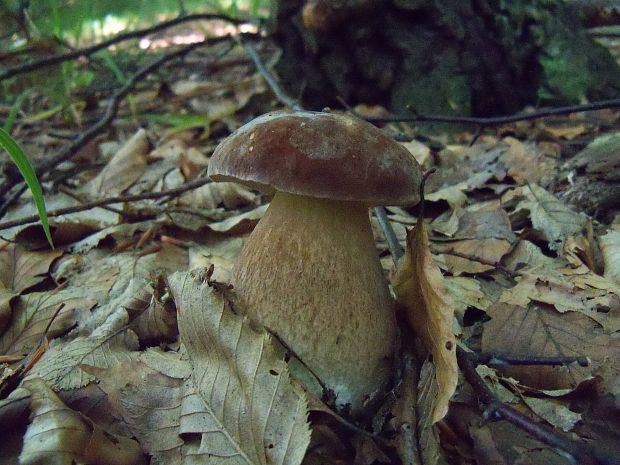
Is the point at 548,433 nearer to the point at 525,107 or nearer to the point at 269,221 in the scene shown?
the point at 269,221

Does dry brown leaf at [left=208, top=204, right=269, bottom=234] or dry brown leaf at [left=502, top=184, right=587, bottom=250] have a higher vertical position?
dry brown leaf at [left=208, top=204, right=269, bottom=234]

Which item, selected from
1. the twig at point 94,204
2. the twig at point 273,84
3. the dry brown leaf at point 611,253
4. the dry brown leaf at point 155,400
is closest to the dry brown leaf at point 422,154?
the twig at point 273,84

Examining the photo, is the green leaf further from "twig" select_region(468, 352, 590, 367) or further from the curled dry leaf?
"twig" select_region(468, 352, 590, 367)

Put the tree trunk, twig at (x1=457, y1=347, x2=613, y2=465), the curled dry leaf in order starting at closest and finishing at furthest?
twig at (x1=457, y1=347, x2=613, y2=465), the curled dry leaf, the tree trunk

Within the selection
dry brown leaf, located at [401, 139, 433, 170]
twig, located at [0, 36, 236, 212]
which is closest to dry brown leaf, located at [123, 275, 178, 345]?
twig, located at [0, 36, 236, 212]

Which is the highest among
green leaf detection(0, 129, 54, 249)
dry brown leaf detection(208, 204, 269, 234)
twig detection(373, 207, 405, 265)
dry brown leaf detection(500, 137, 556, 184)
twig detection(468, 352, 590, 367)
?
green leaf detection(0, 129, 54, 249)

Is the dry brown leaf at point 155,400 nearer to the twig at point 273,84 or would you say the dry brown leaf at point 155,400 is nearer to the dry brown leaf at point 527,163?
the twig at point 273,84

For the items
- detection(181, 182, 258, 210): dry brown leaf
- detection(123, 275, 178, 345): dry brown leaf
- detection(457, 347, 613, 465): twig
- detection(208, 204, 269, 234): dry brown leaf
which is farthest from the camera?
detection(181, 182, 258, 210): dry brown leaf

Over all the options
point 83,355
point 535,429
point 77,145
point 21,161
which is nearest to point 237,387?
point 83,355
